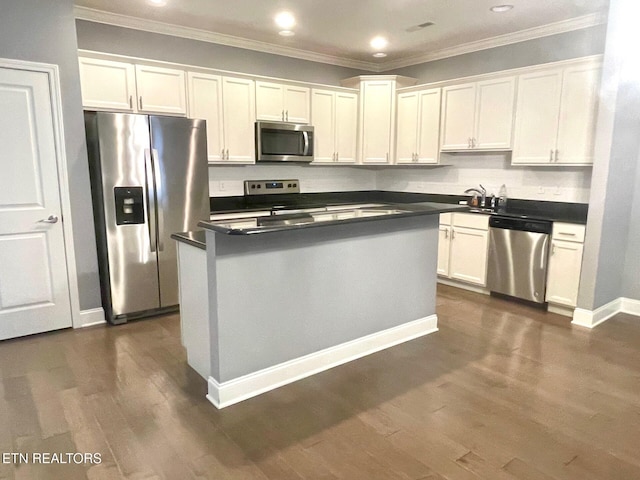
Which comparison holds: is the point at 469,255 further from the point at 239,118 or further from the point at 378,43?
the point at 239,118

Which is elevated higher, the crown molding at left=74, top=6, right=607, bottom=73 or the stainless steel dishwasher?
the crown molding at left=74, top=6, right=607, bottom=73

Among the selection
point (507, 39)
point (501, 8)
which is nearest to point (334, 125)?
point (507, 39)

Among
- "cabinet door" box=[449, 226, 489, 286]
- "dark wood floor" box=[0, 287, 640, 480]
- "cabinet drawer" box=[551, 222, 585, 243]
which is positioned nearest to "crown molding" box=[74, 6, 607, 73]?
"cabinet drawer" box=[551, 222, 585, 243]

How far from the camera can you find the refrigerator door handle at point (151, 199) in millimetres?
3689

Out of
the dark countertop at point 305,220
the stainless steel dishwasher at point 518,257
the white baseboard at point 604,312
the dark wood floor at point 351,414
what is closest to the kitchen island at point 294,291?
the dark countertop at point 305,220

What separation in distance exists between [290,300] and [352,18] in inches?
112

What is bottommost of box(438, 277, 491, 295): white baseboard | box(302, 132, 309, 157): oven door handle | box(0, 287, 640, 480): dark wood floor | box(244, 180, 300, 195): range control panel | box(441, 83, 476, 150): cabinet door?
box(0, 287, 640, 480): dark wood floor

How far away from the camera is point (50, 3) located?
3.25 m

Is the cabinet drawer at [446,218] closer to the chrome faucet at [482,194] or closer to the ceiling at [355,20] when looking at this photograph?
the chrome faucet at [482,194]

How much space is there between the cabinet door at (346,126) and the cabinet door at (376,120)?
103 millimetres

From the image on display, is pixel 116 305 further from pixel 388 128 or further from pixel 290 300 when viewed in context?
pixel 388 128

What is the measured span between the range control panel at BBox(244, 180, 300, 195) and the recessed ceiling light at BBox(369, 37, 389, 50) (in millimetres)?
1833

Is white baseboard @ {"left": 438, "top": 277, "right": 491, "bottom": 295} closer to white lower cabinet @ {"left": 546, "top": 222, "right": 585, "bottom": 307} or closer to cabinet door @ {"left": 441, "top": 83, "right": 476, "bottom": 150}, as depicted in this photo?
white lower cabinet @ {"left": 546, "top": 222, "right": 585, "bottom": 307}

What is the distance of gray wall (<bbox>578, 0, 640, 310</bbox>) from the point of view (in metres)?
3.40
